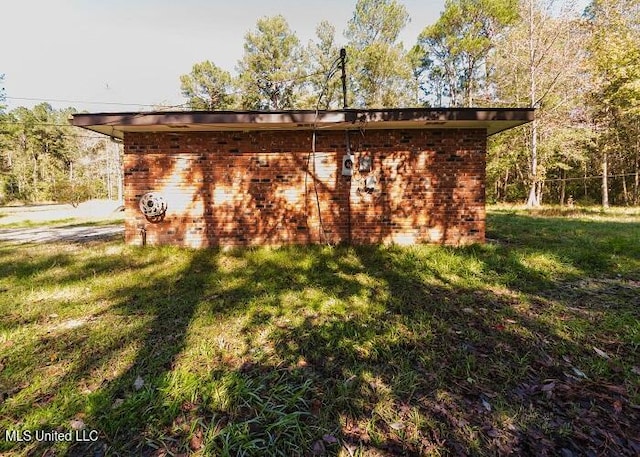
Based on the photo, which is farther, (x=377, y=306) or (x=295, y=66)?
(x=295, y=66)

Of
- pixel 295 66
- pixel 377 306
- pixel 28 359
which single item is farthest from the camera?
pixel 295 66

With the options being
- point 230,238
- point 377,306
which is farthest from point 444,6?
point 377,306

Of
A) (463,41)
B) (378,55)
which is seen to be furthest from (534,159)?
(378,55)

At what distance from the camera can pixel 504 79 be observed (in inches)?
651

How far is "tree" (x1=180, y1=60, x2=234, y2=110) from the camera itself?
24.1m

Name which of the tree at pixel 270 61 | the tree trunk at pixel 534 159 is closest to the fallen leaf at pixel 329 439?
the tree trunk at pixel 534 159

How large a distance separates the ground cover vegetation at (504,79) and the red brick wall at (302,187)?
5.66 meters

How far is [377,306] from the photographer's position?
137 inches

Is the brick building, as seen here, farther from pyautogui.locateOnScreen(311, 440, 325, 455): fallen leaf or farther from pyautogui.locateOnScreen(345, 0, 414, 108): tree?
pyautogui.locateOnScreen(345, 0, 414, 108): tree

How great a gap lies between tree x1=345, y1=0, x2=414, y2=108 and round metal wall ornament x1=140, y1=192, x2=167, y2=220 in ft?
63.8

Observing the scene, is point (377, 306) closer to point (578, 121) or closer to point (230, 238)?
point (230, 238)

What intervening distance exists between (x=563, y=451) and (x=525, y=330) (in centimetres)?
145

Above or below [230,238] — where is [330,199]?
above

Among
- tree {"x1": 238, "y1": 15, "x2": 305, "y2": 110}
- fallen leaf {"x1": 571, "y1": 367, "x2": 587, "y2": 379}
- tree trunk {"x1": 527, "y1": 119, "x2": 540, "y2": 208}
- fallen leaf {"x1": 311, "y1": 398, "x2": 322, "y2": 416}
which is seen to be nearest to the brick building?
fallen leaf {"x1": 571, "y1": 367, "x2": 587, "y2": 379}
